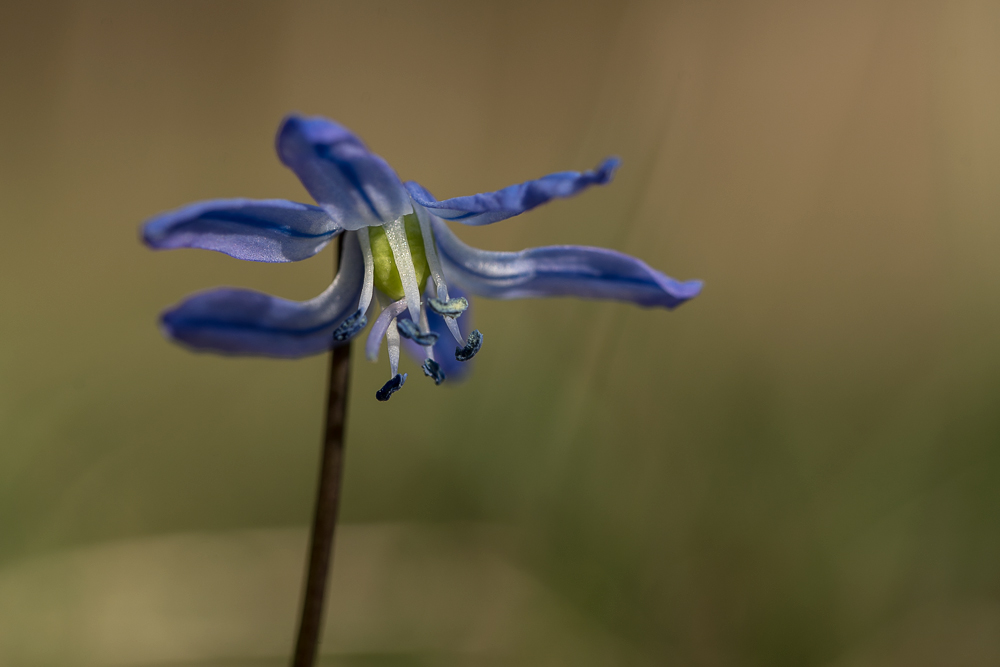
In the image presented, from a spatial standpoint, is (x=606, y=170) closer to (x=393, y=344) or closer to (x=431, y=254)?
(x=431, y=254)

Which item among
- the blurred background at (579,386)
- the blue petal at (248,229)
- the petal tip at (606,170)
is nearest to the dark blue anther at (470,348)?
the blue petal at (248,229)

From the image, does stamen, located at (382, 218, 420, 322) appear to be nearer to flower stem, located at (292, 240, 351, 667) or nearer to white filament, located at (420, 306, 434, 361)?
white filament, located at (420, 306, 434, 361)

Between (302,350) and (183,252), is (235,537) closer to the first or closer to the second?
(302,350)

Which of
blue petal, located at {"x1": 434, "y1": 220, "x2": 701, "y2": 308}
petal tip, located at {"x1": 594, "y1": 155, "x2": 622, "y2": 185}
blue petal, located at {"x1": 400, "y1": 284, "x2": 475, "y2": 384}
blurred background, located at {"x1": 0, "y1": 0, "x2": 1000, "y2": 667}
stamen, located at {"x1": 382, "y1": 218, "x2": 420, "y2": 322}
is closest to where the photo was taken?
petal tip, located at {"x1": 594, "y1": 155, "x2": 622, "y2": 185}

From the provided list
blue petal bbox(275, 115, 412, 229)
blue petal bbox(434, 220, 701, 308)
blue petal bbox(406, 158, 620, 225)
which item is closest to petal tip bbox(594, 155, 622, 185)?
blue petal bbox(406, 158, 620, 225)

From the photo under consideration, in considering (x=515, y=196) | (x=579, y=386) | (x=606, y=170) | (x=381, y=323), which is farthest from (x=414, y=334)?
(x=579, y=386)

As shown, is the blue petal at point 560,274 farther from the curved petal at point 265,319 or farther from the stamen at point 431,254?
the curved petal at point 265,319
